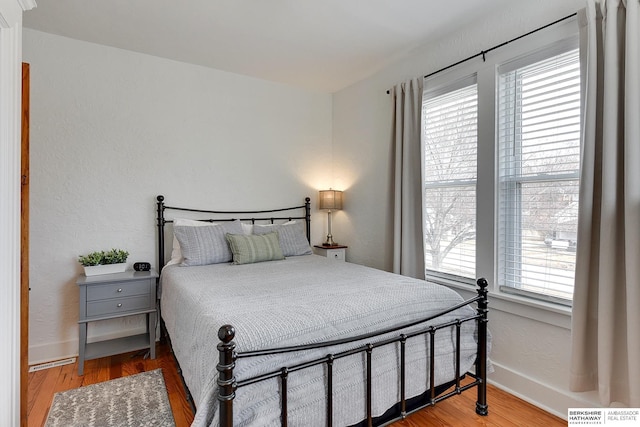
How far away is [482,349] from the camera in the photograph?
6.37ft

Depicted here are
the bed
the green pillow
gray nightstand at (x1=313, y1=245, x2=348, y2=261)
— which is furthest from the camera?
gray nightstand at (x1=313, y1=245, x2=348, y2=261)

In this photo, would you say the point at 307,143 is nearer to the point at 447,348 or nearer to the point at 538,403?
the point at 447,348

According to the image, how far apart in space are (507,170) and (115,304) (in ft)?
10.0

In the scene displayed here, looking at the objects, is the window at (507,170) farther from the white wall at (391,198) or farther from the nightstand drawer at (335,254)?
the nightstand drawer at (335,254)

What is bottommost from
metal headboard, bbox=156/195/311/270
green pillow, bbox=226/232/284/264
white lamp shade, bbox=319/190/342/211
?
green pillow, bbox=226/232/284/264

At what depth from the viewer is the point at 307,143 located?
155 inches

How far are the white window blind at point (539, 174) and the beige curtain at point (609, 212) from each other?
181 millimetres

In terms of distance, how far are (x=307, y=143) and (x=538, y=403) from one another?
3.12m

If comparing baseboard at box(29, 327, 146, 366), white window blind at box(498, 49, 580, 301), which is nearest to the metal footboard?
white window blind at box(498, 49, 580, 301)

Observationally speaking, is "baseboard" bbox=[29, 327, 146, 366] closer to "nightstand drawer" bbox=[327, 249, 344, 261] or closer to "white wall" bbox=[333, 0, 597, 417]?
"nightstand drawer" bbox=[327, 249, 344, 261]

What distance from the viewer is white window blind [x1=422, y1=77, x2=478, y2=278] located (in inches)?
101

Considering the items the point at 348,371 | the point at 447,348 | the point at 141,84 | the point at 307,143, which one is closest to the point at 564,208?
the point at 447,348

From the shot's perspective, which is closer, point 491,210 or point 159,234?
point 491,210

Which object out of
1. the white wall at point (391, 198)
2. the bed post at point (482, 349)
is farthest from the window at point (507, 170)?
the bed post at point (482, 349)
